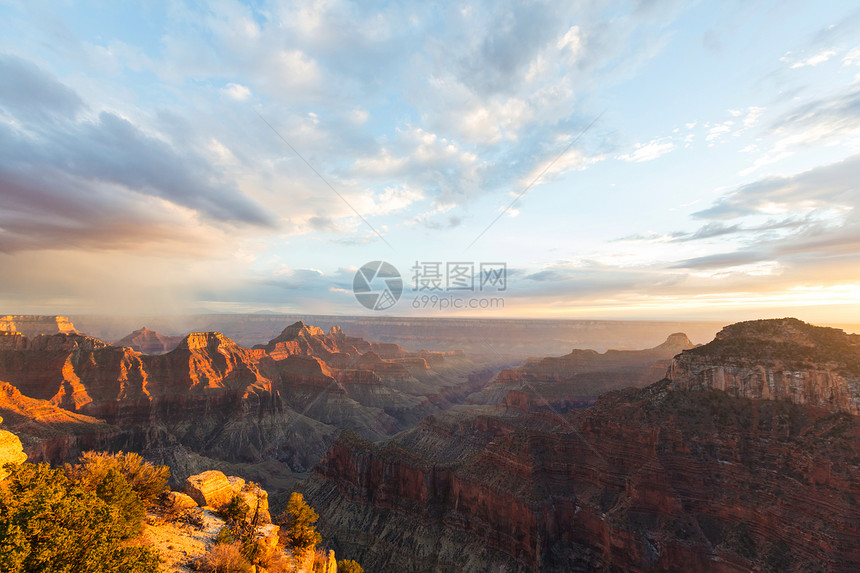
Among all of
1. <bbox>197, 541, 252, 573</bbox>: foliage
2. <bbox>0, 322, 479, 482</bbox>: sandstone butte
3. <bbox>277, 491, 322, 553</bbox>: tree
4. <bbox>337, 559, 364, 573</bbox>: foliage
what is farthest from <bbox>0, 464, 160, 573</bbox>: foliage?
<bbox>0, 322, 479, 482</bbox>: sandstone butte

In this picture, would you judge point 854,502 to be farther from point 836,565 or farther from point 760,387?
point 760,387

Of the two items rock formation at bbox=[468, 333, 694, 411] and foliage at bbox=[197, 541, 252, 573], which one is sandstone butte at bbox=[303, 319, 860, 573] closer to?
foliage at bbox=[197, 541, 252, 573]

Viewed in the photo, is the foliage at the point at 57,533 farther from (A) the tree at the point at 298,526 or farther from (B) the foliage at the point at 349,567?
(B) the foliage at the point at 349,567

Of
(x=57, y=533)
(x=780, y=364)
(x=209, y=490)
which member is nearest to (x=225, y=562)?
(x=57, y=533)

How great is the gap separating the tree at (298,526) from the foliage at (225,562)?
323 inches

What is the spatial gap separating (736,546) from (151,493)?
49570 millimetres

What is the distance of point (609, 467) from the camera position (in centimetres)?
4519

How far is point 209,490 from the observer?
1001 inches

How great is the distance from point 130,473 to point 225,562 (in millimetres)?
11404

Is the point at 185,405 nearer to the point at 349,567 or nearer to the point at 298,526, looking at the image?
the point at 349,567

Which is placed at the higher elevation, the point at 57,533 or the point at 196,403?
the point at 57,533

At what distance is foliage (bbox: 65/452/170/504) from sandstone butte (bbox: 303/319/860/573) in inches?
1342

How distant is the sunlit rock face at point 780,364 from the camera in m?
36.2

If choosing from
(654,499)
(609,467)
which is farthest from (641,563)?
(609,467)
